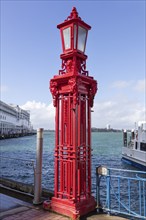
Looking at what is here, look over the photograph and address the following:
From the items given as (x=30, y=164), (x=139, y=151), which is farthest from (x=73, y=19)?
(x=139, y=151)

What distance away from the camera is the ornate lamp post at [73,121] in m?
5.48

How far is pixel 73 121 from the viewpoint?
556 cm

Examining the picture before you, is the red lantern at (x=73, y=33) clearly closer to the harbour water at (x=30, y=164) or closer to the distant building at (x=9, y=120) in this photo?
the harbour water at (x=30, y=164)

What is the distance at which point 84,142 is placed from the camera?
19.2ft

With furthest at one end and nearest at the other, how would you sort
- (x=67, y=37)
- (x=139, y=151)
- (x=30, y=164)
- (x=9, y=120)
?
1. (x=9, y=120)
2. (x=139, y=151)
3. (x=30, y=164)
4. (x=67, y=37)

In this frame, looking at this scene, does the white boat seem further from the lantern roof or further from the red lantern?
the lantern roof

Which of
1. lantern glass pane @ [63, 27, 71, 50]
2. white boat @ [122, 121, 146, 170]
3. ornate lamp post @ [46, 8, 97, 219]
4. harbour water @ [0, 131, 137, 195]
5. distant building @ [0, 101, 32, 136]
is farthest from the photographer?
distant building @ [0, 101, 32, 136]

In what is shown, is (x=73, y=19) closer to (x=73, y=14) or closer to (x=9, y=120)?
(x=73, y=14)

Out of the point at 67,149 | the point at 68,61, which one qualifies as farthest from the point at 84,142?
the point at 68,61

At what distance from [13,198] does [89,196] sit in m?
2.64

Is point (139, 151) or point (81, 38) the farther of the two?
point (139, 151)

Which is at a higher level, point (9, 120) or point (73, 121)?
point (9, 120)

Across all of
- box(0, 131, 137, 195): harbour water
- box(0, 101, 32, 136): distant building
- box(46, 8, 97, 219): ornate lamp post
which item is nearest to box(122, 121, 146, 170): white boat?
box(0, 131, 137, 195): harbour water

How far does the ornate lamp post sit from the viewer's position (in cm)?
548
